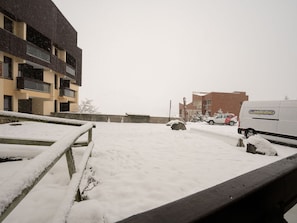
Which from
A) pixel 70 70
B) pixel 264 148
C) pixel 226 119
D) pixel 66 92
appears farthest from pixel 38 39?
pixel 226 119

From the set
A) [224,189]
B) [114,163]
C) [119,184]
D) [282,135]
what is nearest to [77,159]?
[114,163]

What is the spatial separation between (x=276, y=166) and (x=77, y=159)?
4.07 m

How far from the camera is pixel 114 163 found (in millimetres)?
4750

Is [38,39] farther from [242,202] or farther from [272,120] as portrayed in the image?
[242,202]

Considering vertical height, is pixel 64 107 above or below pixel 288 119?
above

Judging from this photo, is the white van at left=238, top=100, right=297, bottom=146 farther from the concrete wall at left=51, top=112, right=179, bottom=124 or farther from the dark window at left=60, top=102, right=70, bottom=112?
the dark window at left=60, top=102, right=70, bottom=112

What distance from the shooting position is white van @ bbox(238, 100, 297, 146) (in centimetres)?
1007

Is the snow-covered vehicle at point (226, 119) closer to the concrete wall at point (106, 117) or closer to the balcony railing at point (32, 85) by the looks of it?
the concrete wall at point (106, 117)

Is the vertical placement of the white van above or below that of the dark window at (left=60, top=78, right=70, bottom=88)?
below

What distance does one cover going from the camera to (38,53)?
1753cm

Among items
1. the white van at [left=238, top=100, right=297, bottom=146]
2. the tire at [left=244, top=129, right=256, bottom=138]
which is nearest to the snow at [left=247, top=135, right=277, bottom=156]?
the white van at [left=238, top=100, right=297, bottom=146]

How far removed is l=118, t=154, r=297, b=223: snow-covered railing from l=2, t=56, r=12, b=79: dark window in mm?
18660

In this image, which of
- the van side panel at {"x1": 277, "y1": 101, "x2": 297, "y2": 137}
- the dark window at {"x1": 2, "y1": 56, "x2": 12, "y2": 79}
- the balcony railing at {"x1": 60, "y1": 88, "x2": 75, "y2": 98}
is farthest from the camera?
the balcony railing at {"x1": 60, "y1": 88, "x2": 75, "y2": 98}

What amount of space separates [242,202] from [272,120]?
12491mm
